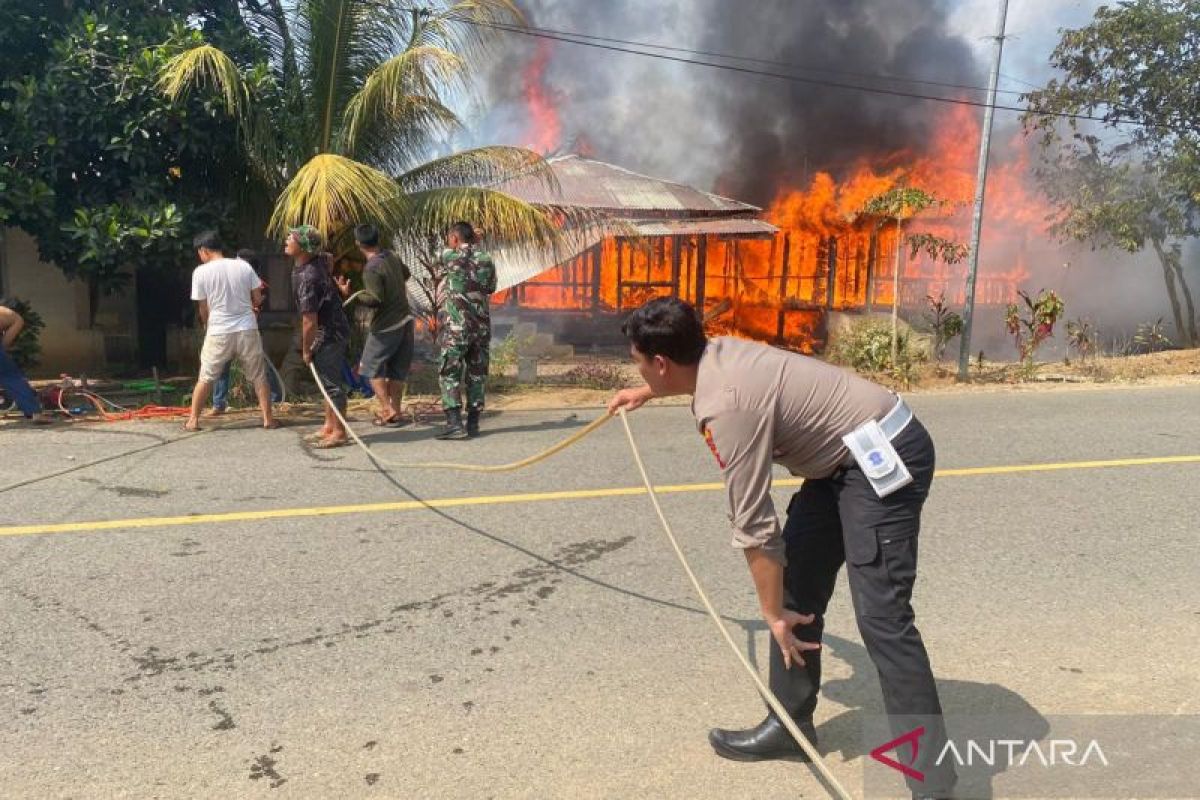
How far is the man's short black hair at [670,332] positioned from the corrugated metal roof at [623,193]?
11.7 metres

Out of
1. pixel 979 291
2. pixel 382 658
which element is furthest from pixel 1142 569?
pixel 979 291

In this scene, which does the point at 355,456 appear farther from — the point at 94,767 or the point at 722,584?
the point at 94,767

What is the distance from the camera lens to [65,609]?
366cm

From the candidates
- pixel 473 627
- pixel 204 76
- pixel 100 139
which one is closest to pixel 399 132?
pixel 204 76

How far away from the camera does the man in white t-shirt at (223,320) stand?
7301mm

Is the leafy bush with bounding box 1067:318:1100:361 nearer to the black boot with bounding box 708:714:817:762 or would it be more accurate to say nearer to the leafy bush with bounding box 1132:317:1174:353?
the leafy bush with bounding box 1132:317:1174:353

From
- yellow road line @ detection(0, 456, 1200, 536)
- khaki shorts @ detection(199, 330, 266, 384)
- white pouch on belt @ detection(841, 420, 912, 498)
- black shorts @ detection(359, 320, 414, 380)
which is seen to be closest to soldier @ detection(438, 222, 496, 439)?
black shorts @ detection(359, 320, 414, 380)

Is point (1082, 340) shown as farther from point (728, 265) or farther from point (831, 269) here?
point (728, 265)

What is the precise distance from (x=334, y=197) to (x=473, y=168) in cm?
224

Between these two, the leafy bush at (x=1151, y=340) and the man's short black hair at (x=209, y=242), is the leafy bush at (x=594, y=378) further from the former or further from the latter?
the leafy bush at (x=1151, y=340)

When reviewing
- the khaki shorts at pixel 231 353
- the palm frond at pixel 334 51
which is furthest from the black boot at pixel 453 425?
the palm frond at pixel 334 51

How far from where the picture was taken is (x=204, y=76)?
873 centimetres

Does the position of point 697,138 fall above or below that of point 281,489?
above

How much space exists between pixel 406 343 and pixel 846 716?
5.50 metres
